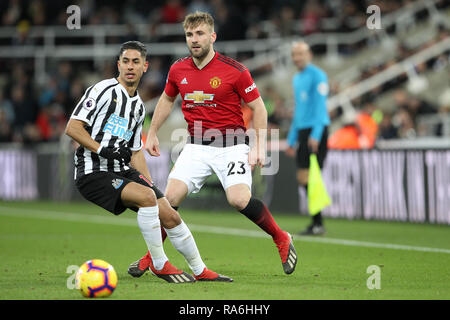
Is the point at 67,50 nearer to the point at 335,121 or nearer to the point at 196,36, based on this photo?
the point at 335,121

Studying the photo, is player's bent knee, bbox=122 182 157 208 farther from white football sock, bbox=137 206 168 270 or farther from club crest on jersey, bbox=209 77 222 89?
club crest on jersey, bbox=209 77 222 89

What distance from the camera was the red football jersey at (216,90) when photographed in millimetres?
7023

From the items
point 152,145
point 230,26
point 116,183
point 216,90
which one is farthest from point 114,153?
point 230,26

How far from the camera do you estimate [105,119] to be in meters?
6.59

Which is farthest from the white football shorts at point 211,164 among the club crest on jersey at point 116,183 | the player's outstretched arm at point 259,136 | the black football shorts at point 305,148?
the black football shorts at point 305,148

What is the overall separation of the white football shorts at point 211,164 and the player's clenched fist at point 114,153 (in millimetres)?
684

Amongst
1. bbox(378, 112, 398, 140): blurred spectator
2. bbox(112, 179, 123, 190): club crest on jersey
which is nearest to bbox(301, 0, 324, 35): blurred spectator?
bbox(378, 112, 398, 140): blurred spectator

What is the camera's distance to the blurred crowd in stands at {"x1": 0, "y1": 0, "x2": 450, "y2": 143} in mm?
19734

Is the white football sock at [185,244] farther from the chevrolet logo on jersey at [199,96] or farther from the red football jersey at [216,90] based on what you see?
the chevrolet logo on jersey at [199,96]

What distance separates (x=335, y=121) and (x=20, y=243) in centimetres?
Result: 943

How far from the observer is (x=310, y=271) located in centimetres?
713

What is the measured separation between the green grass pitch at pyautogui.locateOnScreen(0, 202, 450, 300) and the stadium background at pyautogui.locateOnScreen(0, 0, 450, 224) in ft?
2.63

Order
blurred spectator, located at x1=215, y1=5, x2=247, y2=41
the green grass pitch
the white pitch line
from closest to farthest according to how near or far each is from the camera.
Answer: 1. the green grass pitch
2. the white pitch line
3. blurred spectator, located at x1=215, y1=5, x2=247, y2=41
